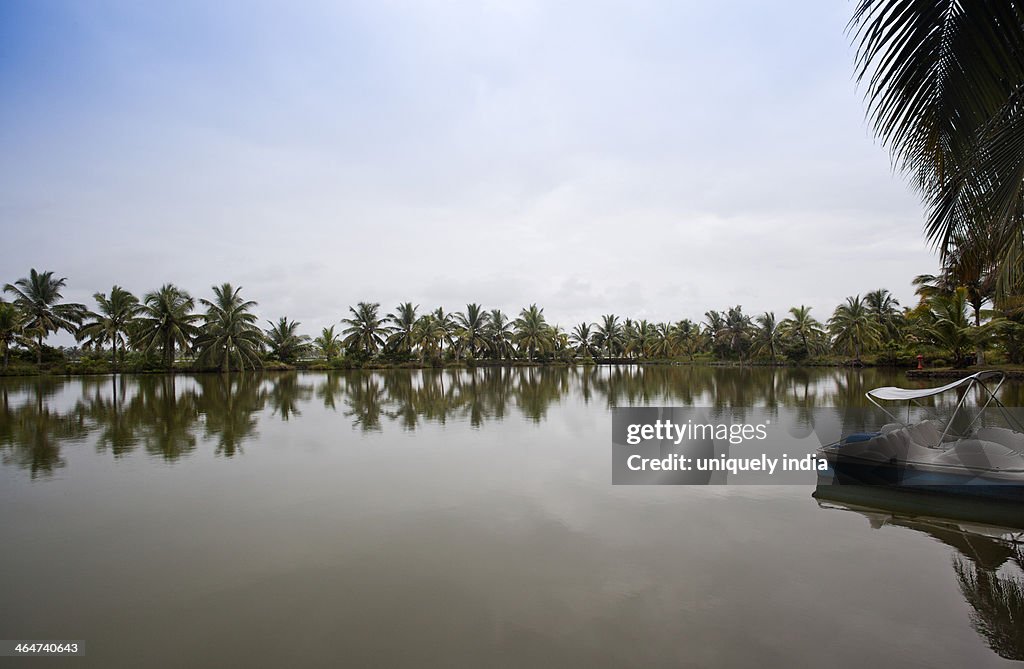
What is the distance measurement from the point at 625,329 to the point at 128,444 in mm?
59653

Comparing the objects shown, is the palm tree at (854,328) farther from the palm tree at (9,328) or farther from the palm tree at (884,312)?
the palm tree at (9,328)

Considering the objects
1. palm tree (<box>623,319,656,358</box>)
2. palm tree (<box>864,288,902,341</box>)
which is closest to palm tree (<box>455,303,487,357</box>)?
palm tree (<box>623,319,656,358</box>)

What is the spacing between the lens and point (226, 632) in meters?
3.58

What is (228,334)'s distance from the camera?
1500 inches

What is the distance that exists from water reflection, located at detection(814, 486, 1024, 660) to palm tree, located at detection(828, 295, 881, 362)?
137ft

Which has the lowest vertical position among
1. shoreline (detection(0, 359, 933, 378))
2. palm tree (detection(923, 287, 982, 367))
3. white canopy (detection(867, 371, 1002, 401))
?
shoreline (detection(0, 359, 933, 378))

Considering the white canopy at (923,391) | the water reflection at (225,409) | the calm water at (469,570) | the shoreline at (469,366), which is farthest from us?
the shoreline at (469,366)

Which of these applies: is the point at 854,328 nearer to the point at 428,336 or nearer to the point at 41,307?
the point at 428,336

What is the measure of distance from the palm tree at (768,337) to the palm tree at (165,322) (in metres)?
51.4

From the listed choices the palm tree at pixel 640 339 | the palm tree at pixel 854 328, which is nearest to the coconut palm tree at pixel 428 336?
the palm tree at pixel 640 339

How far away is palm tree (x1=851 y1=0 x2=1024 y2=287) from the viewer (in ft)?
8.49

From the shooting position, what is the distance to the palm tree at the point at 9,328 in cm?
3175

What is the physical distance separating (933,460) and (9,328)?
44.9 metres
